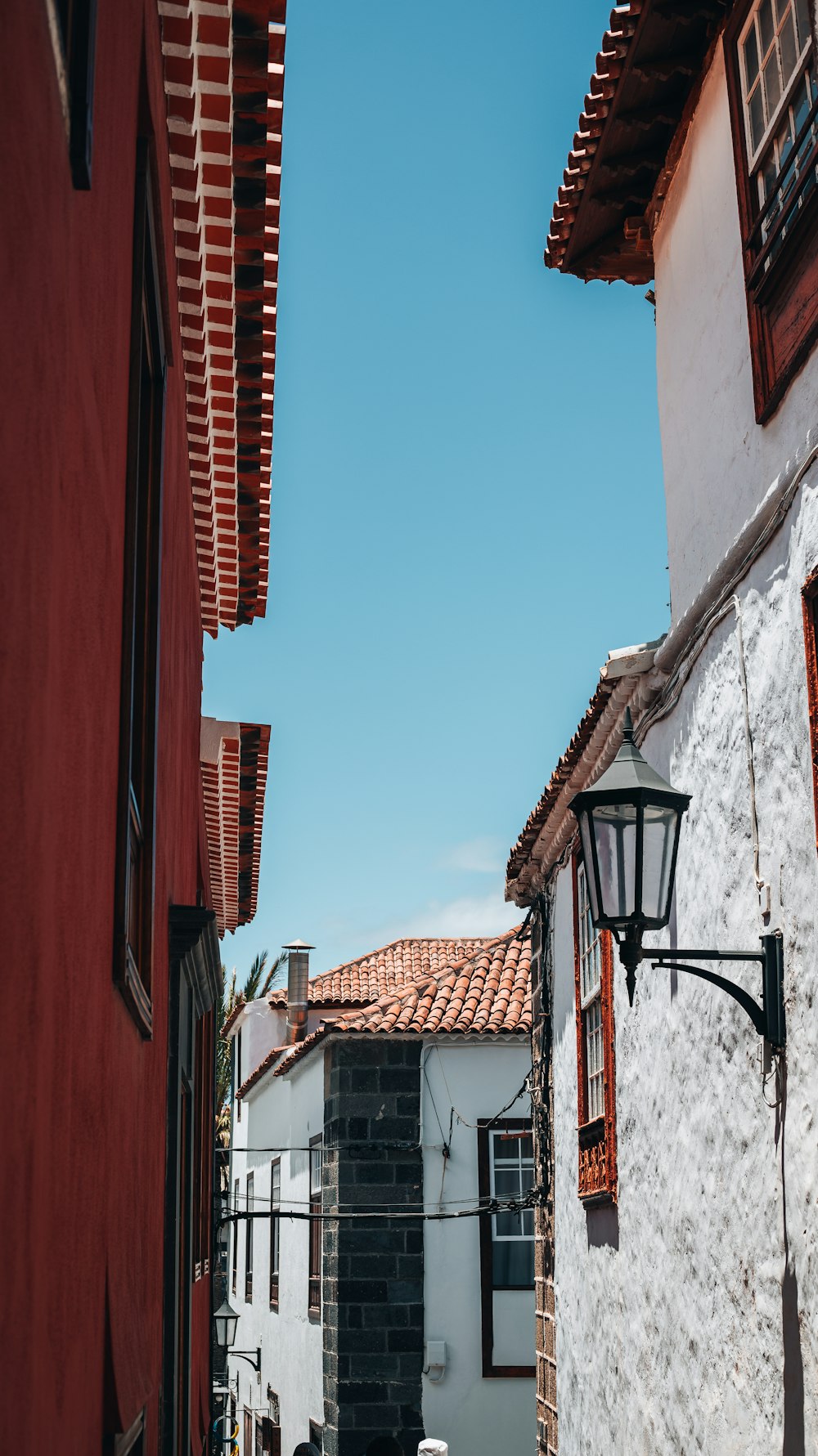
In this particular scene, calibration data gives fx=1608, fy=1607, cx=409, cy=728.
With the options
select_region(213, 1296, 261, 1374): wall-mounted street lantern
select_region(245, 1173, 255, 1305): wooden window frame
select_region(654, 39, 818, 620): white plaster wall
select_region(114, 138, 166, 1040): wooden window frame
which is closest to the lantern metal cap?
select_region(654, 39, 818, 620): white plaster wall

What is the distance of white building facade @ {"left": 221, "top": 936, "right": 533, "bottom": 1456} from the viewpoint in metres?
16.7

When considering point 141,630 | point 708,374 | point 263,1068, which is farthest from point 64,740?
point 263,1068

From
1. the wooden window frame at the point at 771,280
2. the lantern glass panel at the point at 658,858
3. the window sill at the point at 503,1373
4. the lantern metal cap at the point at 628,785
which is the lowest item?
the window sill at the point at 503,1373

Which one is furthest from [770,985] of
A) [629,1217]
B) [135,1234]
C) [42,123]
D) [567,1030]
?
[567,1030]

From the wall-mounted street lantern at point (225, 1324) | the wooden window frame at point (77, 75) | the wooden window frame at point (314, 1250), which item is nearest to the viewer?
the wooden window frame at point (77, 75)

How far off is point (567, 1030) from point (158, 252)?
6.46 m

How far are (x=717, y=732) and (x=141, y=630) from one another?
7.80 ft

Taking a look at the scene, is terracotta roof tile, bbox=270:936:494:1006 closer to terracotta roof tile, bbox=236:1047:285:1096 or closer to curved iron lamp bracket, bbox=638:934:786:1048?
terracotta roof tile, bbox=236:1047:285:1096

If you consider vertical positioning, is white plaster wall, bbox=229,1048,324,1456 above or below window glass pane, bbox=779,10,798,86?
below

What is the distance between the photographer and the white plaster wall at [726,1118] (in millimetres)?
5070

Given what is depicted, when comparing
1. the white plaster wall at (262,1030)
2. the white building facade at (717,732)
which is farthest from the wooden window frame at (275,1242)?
the white building facade at (717,732)

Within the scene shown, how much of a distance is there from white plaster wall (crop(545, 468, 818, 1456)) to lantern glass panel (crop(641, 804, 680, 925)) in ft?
1.14

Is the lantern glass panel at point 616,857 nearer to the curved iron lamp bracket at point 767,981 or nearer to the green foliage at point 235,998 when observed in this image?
the curved iron lamp bracket at point 767,981

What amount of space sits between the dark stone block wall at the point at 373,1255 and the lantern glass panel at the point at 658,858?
12.5 metres
